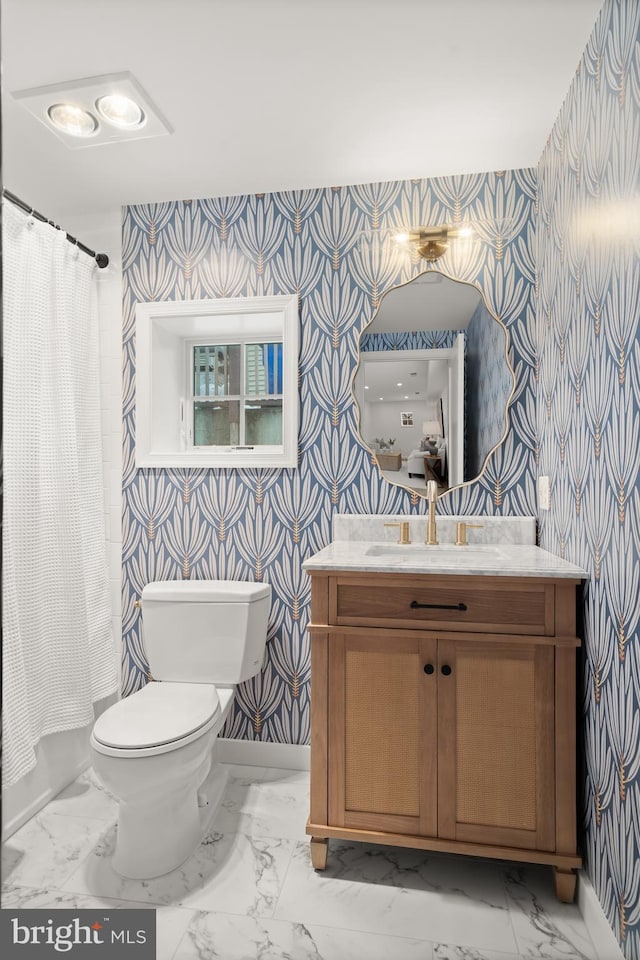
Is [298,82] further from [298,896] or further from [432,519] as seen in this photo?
[298,896]

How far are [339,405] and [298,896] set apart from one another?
161cm

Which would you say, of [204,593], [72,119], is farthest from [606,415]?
[72,119]

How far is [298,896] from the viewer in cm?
164

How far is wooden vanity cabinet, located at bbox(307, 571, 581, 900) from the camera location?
1.62m

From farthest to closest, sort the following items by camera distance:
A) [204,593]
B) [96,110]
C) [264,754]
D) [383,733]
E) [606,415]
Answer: [264,754], [204,593], [96,110], [383,733], [606,415]

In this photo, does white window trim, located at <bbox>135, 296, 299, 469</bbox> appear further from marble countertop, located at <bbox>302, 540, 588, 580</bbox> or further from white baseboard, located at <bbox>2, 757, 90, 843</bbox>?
white baseboard, located at <bbox>2, 757, 90, 843</bbox>

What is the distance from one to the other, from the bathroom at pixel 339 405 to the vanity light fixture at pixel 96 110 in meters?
0.04

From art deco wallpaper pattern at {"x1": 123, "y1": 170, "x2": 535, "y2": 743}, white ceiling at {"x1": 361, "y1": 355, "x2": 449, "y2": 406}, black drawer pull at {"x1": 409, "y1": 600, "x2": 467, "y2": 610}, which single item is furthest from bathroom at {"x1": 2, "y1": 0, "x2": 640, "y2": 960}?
black drawer pull at {"x1": 409, "y1": 600, "x2": 467, "y2": 610}

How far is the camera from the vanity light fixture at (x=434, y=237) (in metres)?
2.23

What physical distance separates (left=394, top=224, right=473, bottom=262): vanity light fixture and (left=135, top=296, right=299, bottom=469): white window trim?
0.52 metres

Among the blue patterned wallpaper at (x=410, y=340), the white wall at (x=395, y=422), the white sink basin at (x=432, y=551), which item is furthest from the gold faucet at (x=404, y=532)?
the blue patterned wallpaper at (x=410, y=340)

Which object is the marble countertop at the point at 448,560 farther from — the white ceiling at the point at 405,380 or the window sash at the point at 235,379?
the window sash at the point at 235,379

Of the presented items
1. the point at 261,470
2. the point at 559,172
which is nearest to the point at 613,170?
the point at 559,172

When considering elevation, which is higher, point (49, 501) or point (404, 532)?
point (49, 501)
